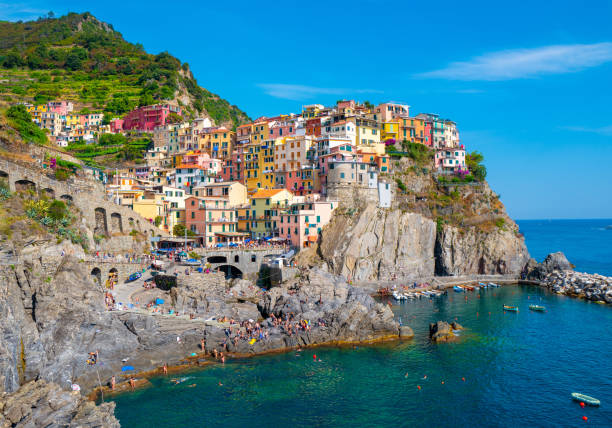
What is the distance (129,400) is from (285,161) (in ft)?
170

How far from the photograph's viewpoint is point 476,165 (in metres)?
88.8

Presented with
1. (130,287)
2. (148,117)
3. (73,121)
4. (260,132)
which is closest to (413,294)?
(130,287)

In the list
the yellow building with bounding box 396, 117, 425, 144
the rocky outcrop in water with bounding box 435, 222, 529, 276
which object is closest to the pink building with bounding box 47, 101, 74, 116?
the yellow building with bounding box 396, 117, 425, 144

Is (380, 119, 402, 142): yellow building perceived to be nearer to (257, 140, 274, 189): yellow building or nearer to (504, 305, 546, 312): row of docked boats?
(257, 140, 274, 189): yellow building

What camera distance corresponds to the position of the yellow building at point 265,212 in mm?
68688

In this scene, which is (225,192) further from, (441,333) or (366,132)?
(441,333)

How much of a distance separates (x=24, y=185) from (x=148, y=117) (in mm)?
66640

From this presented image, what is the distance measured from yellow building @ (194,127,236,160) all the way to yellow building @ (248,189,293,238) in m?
23.5

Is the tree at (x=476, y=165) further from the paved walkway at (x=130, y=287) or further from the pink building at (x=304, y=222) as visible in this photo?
the paved walkway at (x=130, y=287)

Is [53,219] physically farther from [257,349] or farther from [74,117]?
[74,117]

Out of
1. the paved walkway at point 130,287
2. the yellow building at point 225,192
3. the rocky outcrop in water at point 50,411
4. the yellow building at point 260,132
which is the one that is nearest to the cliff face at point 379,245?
the yellow building at point 225,192

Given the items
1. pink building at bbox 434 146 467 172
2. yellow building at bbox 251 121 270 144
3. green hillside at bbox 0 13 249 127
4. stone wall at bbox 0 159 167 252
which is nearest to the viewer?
stone wall at bbox 0 159 167 252

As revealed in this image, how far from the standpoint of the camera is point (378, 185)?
74438 millimetres

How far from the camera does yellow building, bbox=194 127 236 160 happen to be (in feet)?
301
